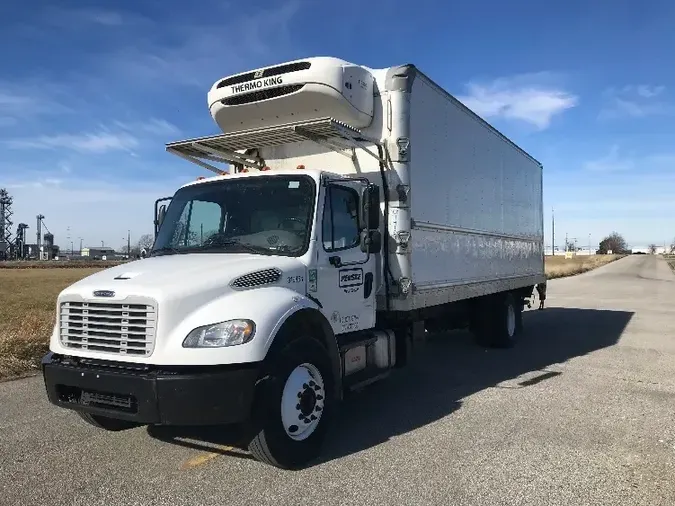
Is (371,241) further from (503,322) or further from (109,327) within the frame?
(503,322)

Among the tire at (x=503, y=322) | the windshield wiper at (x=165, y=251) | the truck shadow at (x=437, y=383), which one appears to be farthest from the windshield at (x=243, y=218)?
the tire at (x=503, y=322)

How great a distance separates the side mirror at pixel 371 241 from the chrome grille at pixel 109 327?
7.75 ft

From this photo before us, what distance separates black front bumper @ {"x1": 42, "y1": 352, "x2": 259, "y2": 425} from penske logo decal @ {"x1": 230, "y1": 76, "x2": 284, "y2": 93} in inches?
142

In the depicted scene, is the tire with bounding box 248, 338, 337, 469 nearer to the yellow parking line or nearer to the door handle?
the yellow parking line

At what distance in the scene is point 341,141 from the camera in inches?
253

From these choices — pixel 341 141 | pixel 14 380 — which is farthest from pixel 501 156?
pixel 14 380

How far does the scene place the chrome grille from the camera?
4285 millimetres

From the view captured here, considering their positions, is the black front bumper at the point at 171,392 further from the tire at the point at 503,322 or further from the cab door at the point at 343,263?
the tire at the point at 503,322

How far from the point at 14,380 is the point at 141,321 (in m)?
4.53

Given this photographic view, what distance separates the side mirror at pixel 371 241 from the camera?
586cm

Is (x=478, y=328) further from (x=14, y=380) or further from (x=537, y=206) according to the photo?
(x=14, y=380)

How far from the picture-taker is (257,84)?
6738mm

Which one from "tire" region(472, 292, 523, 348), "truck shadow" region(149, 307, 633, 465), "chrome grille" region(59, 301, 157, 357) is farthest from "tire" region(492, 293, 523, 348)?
"chrome grille" region(59, 301, 157, 357)

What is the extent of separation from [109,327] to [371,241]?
260 centimetres
